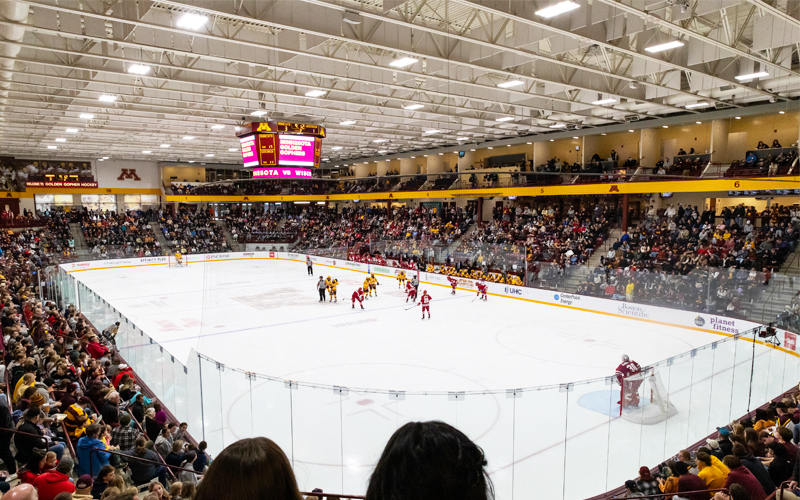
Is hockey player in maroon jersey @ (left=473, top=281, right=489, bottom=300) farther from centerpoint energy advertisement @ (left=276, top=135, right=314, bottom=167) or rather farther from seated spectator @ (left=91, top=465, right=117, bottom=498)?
seated spectator @ (left=91, top=465, right=117, bottom=498)

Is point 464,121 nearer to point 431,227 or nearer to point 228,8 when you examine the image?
point 431,227

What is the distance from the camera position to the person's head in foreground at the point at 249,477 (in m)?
1.21

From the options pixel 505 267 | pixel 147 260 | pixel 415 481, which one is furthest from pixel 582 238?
pixel 147 260

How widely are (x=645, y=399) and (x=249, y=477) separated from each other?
8052 millimetres

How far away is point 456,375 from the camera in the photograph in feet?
37.6

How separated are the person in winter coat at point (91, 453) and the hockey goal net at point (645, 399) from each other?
6.77 metres

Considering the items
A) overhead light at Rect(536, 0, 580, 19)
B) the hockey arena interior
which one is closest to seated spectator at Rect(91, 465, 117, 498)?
the hockey arena interior

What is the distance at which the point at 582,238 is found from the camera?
24.2 meters

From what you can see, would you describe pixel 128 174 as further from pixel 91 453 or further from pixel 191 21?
pixel 91 453

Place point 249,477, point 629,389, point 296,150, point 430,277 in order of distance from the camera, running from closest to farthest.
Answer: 1. point 249,477
2. point 629,389
3. point 296,150
4. point 430,277

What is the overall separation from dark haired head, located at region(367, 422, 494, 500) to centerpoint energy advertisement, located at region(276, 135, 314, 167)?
597 inches

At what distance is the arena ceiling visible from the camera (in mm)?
9922

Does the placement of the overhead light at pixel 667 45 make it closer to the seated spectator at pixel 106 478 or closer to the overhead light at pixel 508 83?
the overhead light at pixel 508 83

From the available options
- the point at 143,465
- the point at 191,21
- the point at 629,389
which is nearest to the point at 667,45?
the point at 629,389
